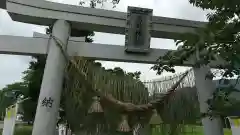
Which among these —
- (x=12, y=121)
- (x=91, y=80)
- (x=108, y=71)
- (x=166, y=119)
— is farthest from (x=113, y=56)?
(x=12, y=121)

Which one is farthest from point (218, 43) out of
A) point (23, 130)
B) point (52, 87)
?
point (23, 130)

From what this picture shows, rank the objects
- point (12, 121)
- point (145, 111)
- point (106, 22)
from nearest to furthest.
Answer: point (12, 121) → point (145, 111) → point (106, 22)

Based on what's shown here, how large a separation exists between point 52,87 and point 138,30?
169 centimetres

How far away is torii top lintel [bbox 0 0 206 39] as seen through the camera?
391cm

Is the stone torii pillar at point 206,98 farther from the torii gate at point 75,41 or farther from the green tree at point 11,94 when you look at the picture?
the green tree at point 11,94

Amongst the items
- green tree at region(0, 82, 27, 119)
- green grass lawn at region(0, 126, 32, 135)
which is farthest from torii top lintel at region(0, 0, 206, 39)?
green grass lawn at region(0, 126, 32, 135)

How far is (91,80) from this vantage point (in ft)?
12.2

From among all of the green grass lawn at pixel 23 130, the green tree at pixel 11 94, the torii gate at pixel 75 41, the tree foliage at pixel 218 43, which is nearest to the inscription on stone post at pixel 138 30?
the torii gate at pixel 75 41

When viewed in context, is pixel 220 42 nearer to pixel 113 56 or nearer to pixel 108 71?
pixel 108 71

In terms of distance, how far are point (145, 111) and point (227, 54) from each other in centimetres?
213

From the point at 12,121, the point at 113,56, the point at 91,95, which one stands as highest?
the point at 113,56

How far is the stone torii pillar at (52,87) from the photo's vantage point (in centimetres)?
359

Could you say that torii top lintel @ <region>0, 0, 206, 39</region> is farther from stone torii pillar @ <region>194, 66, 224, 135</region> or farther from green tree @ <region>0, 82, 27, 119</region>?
green tree @ <region>0, 82, 27, 119</region>

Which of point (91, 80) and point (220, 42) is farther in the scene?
point (91, 80)
